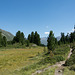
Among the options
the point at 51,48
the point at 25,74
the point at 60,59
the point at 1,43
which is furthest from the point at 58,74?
the point at 1,43

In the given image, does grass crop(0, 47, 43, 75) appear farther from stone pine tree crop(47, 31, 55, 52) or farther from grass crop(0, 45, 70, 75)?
stone pine tree crop(47, 31, 55, 52)

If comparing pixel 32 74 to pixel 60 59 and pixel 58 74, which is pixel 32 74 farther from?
pixel 60 59

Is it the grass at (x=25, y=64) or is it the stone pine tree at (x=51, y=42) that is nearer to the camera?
the grass at (x=25, y=64)

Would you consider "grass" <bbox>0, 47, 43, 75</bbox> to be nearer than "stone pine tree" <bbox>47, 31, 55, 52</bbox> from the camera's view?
Yes

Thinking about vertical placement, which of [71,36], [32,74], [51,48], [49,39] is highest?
[71,36]

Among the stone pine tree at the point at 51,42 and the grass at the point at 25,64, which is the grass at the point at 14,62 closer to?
the grass at the point at 25,64

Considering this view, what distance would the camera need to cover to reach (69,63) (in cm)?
1508

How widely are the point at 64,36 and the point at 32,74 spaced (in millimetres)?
Result: 110013

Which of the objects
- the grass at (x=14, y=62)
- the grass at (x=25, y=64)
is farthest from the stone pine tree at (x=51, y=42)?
the grass at (x=14, y=62)

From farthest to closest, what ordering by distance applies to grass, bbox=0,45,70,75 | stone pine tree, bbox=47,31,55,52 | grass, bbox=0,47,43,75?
stone pine tree, bbox=47,31,55,52 → grass, bbox=0,47,43,75 → grass, bbox=0,45,70,75

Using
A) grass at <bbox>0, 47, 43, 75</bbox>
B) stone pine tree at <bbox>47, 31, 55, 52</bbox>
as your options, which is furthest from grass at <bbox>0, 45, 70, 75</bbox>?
stone pine tree at <bbox>47, 31, 55, 52</bbox>

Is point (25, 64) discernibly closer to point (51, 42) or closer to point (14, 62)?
point (14, 62)

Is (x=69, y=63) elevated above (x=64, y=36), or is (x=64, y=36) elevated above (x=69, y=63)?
(x=64, y=36)

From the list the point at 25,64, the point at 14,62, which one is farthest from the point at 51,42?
the point at 14,62
